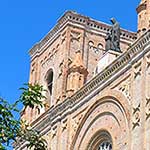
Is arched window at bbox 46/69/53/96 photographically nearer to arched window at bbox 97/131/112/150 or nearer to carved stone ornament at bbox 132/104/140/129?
arched window at bbox 97/131/112/150

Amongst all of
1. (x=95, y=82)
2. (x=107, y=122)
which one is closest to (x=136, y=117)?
(x=107, y=122)

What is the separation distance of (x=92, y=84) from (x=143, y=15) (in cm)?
391

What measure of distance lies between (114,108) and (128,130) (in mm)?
1641

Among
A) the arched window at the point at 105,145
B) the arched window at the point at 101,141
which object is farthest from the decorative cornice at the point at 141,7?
the arched window at the point at 105,145

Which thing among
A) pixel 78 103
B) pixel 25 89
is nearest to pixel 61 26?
pixel 78 103

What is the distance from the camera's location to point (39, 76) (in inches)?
1281

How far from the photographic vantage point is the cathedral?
71.9 feet

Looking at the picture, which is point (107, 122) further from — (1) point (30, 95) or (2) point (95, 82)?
(1) point (30, 95)

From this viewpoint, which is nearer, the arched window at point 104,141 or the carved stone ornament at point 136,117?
the carved stone ornament at point 136,117

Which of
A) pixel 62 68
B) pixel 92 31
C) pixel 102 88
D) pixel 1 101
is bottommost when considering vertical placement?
pixel 1 101

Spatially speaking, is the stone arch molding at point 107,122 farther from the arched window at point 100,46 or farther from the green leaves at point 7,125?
the green leaves at point 7,125

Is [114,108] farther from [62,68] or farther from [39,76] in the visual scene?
[39,76]

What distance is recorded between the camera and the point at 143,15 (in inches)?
894

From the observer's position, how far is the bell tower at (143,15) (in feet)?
73.3
